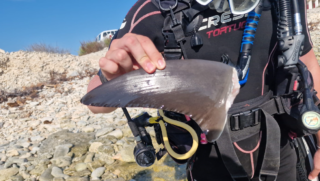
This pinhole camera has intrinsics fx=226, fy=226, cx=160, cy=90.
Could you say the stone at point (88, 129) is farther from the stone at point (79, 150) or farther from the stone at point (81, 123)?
the stone at point (79, 150)

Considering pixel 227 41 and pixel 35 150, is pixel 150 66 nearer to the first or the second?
pixel 227 41

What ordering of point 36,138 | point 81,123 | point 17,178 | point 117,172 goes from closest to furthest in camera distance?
point 17,178, point 117,172, point 36,138, point 81,123

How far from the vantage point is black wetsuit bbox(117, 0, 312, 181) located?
144 cm

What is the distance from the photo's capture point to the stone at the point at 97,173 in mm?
3397

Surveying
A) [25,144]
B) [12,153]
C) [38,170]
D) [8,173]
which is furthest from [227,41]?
[25,144]

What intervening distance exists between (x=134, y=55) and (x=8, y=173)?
351 cm

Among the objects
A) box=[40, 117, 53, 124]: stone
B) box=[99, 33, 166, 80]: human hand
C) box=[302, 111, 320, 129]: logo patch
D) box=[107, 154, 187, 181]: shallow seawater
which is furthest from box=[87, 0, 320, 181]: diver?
box=[40, 117, 53, 124]: stone

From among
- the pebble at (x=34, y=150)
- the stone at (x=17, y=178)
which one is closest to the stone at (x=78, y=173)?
the stone at (x=17, y=178)

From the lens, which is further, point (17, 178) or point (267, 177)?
point (17, 178)

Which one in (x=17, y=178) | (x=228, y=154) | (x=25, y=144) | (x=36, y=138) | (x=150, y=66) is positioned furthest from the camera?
(x=36, y=138)

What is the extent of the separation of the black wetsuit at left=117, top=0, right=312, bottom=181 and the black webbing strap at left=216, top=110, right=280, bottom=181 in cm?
10

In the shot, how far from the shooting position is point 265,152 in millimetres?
1488

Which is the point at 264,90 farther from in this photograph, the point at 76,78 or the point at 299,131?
the point at 76,78

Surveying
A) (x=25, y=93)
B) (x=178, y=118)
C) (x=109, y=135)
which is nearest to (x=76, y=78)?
(x=25, y=93)
